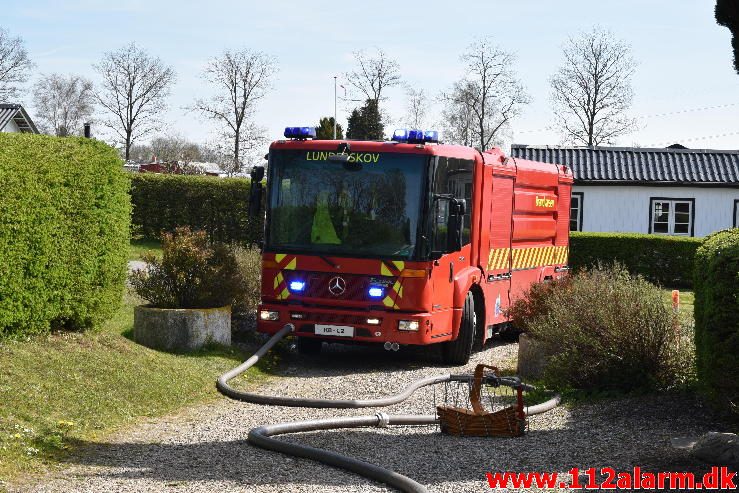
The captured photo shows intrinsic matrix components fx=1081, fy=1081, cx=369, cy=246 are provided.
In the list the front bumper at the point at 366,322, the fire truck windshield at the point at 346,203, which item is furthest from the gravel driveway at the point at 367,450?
the fire truck windshield at the point at 346,203

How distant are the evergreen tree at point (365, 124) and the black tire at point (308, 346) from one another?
3359 cm

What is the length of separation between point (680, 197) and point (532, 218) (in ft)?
62.8

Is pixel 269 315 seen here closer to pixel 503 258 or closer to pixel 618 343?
pixel 503 258

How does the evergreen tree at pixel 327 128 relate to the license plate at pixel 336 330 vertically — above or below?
above

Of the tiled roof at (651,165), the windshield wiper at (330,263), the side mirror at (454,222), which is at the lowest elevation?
the windshield wiper at (330,263)

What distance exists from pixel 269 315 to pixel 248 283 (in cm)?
228

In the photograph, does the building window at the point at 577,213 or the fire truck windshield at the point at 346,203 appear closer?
the fire truck windshield at the point at 346,203

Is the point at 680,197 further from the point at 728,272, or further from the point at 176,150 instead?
the point at 176,150

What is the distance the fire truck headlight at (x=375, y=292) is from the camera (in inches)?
562

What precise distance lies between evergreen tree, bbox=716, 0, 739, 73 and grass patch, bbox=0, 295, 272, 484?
254 inches

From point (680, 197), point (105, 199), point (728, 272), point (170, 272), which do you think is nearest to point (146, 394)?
point (105, 199)

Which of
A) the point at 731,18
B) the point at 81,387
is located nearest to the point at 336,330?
the point at 81,387

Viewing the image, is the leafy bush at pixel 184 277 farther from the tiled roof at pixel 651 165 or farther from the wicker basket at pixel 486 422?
the tiled roof at pixel 651 165

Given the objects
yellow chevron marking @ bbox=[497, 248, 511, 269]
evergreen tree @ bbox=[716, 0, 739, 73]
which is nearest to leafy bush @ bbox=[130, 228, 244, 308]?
yellow chevron marking @ bbox=[497, 248, 511, 269]
